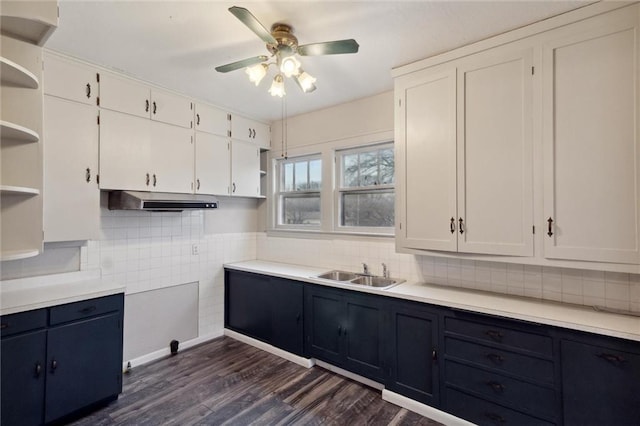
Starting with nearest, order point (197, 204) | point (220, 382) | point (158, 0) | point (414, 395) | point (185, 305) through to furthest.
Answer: point (158, 0) < point (414, 395) < point (220, 382) < point (197, 204) < point (185, 305)

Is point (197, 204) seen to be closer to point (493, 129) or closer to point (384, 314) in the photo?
point (384, 314)

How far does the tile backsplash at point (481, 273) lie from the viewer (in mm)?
2012

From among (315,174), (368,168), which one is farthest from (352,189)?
(315,174)

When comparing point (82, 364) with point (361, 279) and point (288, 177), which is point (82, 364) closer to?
point (361, 279)

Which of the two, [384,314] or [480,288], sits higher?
[480,288]

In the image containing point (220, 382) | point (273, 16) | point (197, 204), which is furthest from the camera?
point (197, 204)

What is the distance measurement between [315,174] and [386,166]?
37.0 inches

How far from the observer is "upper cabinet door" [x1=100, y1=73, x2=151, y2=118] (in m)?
2.57

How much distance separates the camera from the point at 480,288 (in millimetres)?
2488

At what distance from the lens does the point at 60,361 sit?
6.92ft

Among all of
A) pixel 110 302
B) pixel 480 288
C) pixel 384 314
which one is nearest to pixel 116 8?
pixel 110 302

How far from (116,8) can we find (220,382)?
112 inches

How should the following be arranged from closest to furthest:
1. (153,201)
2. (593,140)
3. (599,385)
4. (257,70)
Result: (599,385) → (593,140) → (257,70) → (153,201)

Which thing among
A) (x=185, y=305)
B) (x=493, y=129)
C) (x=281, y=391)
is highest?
(x=493, y=129)
